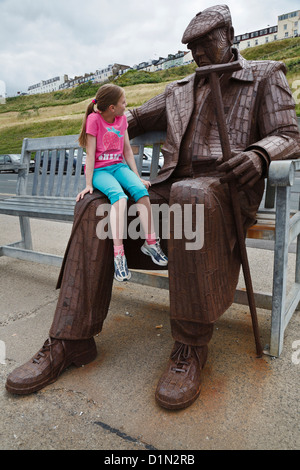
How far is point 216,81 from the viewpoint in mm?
1685

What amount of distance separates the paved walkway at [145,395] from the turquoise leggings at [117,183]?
2.90ft

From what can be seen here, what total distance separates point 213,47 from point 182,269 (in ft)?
3.91

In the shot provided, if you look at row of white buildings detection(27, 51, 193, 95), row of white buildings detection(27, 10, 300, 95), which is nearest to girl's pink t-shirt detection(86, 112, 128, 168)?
row of white buildings detection(27, 51, 193, 95)

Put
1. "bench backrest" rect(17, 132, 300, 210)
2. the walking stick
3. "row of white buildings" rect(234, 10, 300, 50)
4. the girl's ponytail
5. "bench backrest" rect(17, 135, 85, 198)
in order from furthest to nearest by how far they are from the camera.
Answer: "row of white buildings" rect(234, 10, 300, 50) → "bench backrest" rect(17, 135, 85, 198) → "bench backrest" rect(17, 132, 300, 210) → the girl's ponytail → the walking stick

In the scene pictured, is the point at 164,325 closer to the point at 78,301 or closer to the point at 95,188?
the point at 78,301

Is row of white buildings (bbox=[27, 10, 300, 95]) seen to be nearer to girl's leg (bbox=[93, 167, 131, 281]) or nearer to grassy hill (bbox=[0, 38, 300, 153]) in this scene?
grassy hill (bbox=[0, 38, 300, 153])

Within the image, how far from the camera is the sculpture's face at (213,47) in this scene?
2035mm

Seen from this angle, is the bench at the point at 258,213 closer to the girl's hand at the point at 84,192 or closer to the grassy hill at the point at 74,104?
the girl's hand at the point at 84,192

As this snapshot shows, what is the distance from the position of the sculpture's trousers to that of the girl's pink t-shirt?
11.0 inches

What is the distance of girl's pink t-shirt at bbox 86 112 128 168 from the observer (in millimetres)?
2203

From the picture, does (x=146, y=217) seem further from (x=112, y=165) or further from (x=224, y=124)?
(x=224, y=124)
